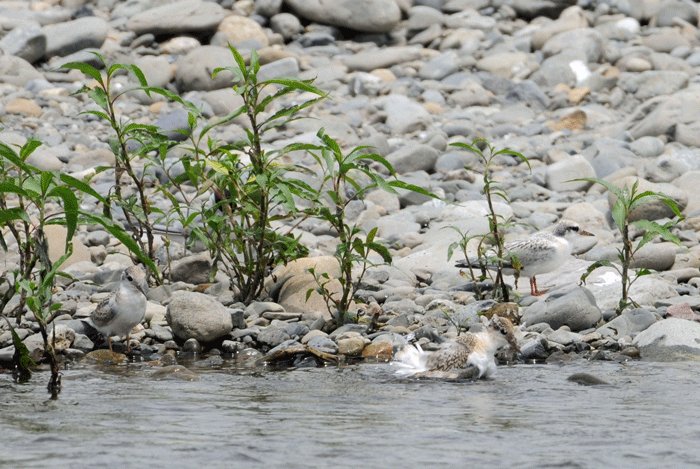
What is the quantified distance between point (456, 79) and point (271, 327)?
13.3 metres

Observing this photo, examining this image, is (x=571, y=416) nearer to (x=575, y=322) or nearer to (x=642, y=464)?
(x=642, y=464)

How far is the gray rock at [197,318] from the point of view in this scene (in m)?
7.23

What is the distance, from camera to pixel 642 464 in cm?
398

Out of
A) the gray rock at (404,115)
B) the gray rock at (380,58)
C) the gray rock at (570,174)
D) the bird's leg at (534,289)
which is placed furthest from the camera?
the gray rock at (380,58)

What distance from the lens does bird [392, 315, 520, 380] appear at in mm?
6109

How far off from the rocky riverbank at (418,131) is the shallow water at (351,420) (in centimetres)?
89

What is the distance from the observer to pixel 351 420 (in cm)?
481

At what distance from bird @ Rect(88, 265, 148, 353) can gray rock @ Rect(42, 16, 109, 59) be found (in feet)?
44.8

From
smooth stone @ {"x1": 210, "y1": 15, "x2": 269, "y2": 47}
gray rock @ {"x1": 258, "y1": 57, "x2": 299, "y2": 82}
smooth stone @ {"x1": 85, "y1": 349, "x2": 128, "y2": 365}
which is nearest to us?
smooth stone @ {"x1": 85, "y1": 349, "x2": 128, "y2": 365}

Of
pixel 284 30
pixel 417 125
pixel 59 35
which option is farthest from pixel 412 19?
pixel 59 35

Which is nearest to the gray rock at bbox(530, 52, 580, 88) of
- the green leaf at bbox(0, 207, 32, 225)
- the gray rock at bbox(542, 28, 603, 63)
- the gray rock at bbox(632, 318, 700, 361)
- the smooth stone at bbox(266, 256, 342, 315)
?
the gray rock at bbox(542, 28, 603, 63)

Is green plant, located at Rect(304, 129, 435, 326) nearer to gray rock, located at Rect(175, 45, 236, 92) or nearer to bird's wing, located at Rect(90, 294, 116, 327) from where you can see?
bird's wing, located at Rect(90, 294, 116, 327)

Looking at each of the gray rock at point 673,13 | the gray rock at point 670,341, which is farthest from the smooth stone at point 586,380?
the gray rock at point 673,13

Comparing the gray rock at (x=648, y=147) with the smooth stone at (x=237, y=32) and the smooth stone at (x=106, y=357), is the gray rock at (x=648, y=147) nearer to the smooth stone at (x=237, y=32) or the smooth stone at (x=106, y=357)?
the smooth stone at (x=237, y=32)
